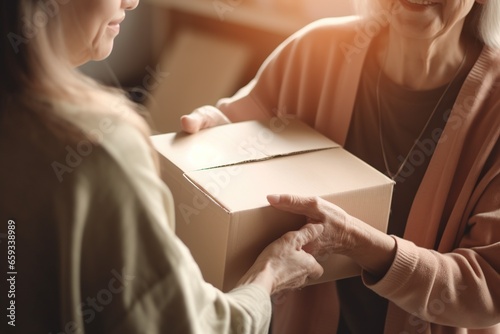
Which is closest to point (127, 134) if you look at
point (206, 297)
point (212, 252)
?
point (206, 297)

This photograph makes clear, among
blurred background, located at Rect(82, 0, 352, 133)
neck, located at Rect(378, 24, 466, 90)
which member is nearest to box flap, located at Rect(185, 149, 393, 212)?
neck, located at Rect(378, 24, 466, 90)

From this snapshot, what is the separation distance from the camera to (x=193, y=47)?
335cm

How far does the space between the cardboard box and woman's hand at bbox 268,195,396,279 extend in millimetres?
28

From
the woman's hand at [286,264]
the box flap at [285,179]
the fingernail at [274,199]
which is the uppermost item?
the fingernail at [274,199]

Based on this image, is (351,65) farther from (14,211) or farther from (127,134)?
(14,211)

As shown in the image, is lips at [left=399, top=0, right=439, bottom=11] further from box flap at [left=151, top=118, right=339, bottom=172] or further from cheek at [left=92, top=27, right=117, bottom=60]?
cheek at [left=92, top=27, right=117, bottom=60]

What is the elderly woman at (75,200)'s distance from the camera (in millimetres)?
898

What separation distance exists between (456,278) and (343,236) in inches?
8.8

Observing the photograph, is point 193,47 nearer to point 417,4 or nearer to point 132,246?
point 417,4

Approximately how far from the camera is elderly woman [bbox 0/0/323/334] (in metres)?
0.90

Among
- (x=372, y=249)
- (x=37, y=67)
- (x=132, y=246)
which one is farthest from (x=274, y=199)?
(x=37, y=67)

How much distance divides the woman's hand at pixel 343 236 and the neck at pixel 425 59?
375 mm

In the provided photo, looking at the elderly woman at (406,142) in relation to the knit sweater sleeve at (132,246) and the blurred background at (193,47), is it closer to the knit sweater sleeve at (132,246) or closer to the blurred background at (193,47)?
the knit sweater sleeve at (132,246)

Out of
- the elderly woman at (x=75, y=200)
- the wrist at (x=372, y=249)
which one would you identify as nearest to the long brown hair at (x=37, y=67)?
the elderly woman at (x=75, y=200)
